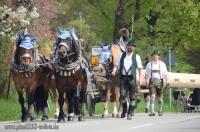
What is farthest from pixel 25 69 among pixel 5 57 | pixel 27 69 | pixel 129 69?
pixel 5 57

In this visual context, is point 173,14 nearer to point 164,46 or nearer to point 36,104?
point 164,46

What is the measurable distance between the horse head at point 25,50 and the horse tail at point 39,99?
2.15 m

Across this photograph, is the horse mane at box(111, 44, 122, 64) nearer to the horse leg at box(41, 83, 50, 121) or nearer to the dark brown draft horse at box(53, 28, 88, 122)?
the horse leg at box(41, 83, 50, 121)

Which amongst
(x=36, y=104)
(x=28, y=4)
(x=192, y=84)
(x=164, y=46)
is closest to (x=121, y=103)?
(x=36, y=104)

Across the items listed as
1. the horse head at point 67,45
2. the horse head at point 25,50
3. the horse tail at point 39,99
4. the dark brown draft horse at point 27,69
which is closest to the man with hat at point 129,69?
the horse head at point 67,45

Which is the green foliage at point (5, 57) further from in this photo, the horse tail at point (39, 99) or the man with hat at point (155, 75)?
the man with hat at point (155, 75)

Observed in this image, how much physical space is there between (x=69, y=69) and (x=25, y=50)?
1269mm

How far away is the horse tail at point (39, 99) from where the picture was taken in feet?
68.5

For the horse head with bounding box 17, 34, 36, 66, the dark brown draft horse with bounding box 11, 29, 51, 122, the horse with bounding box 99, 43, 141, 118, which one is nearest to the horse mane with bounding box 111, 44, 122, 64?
the horse with bounding box 99, 43, 141, 118

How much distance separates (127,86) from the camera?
20672 mm

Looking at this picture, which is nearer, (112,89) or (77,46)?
(77,46)

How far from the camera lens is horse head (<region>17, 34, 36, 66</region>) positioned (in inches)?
744

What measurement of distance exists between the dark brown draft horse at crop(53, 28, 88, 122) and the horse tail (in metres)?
1.32

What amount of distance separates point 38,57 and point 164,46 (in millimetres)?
24339
